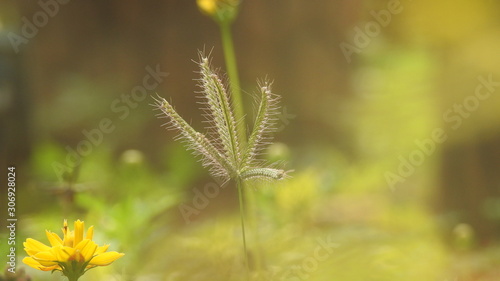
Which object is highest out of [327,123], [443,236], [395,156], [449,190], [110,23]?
[110,23]

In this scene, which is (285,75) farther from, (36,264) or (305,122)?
(36,264)

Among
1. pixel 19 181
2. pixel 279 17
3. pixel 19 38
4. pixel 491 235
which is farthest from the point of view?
pixel 279 17

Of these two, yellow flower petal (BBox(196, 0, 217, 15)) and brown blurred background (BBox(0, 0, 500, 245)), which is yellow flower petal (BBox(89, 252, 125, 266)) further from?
brown blurred background (BBox(0, 0, 500, 245))

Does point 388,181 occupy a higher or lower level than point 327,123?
lower

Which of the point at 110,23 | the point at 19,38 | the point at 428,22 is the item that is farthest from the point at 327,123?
the point at 19,38

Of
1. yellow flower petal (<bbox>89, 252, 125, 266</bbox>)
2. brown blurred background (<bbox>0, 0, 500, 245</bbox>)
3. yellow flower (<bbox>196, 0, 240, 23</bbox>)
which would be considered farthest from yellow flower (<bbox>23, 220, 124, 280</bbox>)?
brown blurred background (<bbox>0, 0, 500, 245</bbox>)

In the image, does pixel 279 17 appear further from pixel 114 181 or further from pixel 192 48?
pixel 114 181

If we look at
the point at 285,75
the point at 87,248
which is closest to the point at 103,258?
the point at 87,248

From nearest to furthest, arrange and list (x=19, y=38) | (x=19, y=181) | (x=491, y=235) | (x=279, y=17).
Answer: (x=19, y=181), (x=19, y=38), (x=491, y=235), (x=279, y=17)
